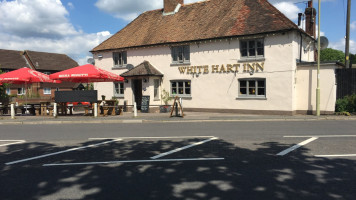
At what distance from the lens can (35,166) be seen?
5.80 meters

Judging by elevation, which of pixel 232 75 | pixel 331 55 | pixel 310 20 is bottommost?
pixel 232 75

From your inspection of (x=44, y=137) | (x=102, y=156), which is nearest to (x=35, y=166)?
(x=102, y=156)

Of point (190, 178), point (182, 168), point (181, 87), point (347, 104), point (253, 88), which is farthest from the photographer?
point (181, 87)

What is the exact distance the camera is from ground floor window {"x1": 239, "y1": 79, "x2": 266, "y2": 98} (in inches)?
693

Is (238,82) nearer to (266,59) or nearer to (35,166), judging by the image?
(266,59)

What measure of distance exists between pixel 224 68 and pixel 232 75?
72 centimetres

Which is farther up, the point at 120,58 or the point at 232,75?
the point at 120,58

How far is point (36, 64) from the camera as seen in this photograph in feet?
155

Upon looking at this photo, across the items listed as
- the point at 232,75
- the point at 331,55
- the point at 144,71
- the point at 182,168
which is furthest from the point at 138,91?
the point at 331,55

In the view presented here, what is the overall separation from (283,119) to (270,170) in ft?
33.1

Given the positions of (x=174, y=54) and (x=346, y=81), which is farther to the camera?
(x=174, y=54)

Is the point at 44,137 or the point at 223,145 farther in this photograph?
the point at 44,137

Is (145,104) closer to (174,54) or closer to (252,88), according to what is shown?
(174,54)

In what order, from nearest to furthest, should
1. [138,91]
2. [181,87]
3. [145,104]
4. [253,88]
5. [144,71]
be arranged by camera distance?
[253,88] < [145,104] < [144,71] < [181,87] < [138,91]
